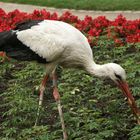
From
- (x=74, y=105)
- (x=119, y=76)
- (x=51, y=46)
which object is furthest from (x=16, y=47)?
(x=119, y=76)

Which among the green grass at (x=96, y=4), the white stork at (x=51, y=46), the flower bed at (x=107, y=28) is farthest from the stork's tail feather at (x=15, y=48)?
the green grass at (x=96, y=4)

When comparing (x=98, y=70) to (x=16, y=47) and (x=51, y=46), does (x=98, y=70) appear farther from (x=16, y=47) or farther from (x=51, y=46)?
(x=16, y=47)

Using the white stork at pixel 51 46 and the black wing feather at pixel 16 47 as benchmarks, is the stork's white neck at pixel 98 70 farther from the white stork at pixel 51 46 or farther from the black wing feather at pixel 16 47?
the black wing feather at pixel 16 47

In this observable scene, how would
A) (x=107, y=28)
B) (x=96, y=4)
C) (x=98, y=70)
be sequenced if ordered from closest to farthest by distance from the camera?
(x=98, y=70)
(x=107, y=28)
(x=96, y=4)

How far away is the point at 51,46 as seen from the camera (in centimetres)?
Answer: 674

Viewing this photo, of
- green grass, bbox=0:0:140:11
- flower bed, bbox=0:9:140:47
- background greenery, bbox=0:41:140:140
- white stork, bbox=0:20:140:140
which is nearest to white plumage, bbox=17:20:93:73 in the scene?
white stork, bbox=0:20:140:140

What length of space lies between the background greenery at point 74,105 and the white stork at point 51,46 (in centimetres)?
28

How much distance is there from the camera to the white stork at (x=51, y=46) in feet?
22.0

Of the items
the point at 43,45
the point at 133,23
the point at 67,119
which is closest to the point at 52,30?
the point at 43,45

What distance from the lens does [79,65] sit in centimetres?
700

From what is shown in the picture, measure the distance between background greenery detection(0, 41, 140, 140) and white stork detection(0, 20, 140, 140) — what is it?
0.28 metres

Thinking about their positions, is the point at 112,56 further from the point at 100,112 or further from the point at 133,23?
the point at 100,112

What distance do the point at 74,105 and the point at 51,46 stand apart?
1.03 m

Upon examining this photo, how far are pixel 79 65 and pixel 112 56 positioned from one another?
223cm
